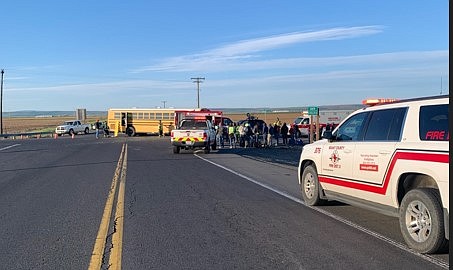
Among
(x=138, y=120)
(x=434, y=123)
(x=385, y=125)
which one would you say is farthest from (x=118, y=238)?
(x=138, y=120)

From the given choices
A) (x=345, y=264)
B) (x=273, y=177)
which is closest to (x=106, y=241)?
(x=345, y=264)

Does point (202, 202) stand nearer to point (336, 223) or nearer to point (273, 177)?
point (336, 223)

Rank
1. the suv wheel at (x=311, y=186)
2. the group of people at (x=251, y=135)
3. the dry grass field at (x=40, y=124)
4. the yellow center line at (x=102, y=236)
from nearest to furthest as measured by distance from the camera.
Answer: the yellow center line at (x=102, y=236) < the suv wheel at (x=311, y=186) < the group of people at (x=251, y=135) < the dry grass field at (x=40, y=124)

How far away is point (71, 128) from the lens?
63031 millimetres

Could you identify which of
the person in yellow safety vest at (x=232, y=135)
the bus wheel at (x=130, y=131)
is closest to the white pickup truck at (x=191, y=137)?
the person in yellow safety vest at (x=232, y=135)

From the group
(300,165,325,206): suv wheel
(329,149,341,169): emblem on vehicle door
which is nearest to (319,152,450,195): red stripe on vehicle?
(329,149,341,169): emblem on vehicle door

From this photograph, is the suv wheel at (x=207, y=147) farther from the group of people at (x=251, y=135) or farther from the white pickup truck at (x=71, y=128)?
the white pickup truck at (x=71, y=128)

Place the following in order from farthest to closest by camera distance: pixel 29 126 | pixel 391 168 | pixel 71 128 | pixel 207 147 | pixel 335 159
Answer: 1. pixel 29 126
2. pixel 71 128
3. pixel 207 147
4. pixel 335 159
5. pixel 391 168

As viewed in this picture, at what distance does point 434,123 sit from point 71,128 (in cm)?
6068

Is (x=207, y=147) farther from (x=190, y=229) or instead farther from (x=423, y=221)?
(x=423, y=221)

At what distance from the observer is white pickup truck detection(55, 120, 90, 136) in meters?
61.6

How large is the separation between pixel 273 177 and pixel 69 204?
656cm

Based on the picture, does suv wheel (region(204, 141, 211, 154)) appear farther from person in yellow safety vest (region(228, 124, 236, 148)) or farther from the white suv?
the white suv

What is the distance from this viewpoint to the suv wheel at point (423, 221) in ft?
19.7
